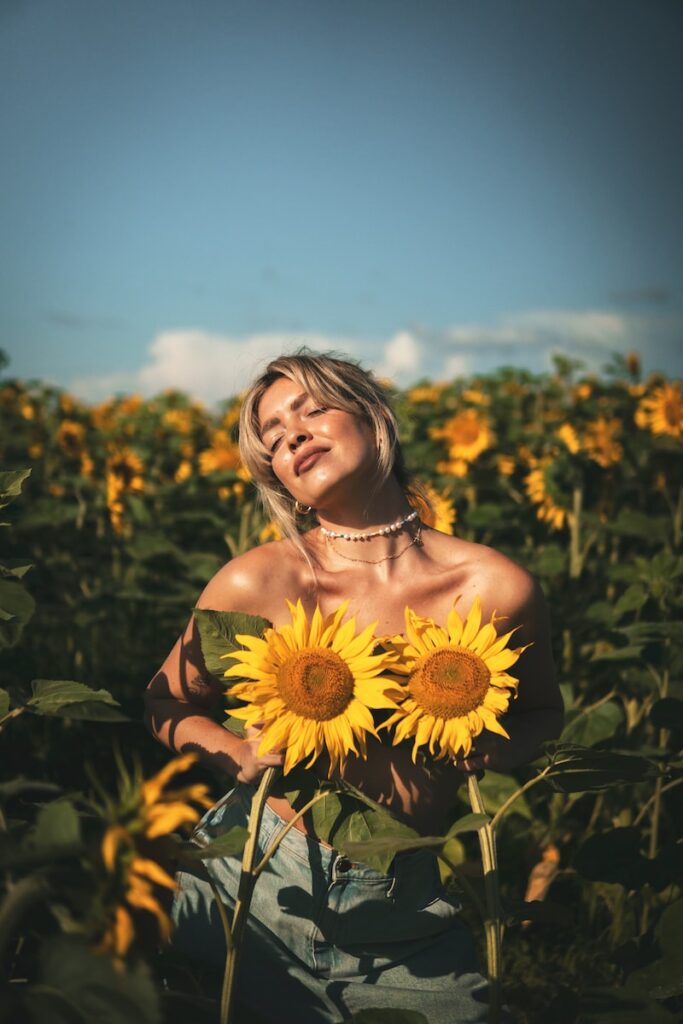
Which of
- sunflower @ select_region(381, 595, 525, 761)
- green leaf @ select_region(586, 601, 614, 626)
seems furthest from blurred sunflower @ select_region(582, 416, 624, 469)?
sunflower @ select_region(381, 595, 525, 761)

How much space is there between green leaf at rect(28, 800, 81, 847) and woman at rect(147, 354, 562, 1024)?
480mm

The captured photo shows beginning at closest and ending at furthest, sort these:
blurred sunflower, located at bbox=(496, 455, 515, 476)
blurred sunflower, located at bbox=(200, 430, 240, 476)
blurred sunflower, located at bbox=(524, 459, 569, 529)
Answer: blurred sunflower, located at bbox=(524, 459, 569, 529)
blurred sunflower, located at bbox=(496, 455, 515, 476)
blurred sunflower, located at bbox=(200, 430, 240, 476)

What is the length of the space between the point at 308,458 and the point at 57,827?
3.44ft

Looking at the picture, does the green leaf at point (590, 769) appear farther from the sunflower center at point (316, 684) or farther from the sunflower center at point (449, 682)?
the sunflower center at point (316, 684)

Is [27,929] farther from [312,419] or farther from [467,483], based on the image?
[467,483]

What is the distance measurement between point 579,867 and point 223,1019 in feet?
3.04

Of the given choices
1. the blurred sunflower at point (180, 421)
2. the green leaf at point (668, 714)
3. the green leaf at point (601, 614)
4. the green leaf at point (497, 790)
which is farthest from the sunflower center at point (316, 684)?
the blurred sunflower at point (180, 421)

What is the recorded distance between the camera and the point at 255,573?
1.84 meters

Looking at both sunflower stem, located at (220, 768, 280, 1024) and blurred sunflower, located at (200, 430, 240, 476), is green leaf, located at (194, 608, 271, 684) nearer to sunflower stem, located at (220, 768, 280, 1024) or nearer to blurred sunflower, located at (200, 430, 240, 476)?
sunflower stem, located at (220, 768, 280, 1024)

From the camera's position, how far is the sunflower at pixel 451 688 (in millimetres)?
1335

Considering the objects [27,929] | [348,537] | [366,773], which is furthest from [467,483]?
[27,929]

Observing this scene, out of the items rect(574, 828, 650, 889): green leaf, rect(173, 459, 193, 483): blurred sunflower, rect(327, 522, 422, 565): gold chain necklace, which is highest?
rect(173, 459, 193, 483): blurred sunflower

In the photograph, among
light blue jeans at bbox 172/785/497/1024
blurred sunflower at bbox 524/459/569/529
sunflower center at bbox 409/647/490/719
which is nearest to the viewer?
sunflower center at bbox 409/647/490/719

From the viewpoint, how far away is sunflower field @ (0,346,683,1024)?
2.83 ft
